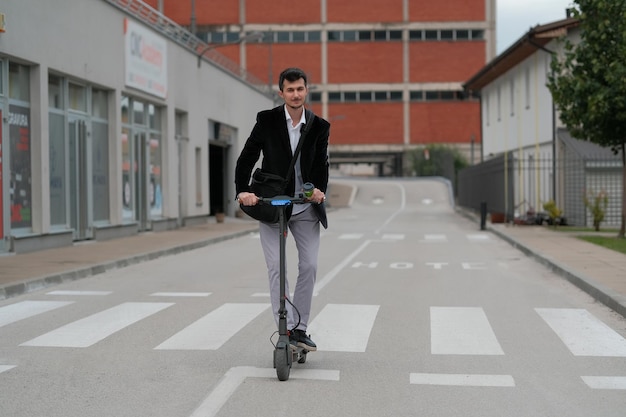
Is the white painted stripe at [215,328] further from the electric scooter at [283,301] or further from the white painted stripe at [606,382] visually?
the white painted stripe at [606,382]

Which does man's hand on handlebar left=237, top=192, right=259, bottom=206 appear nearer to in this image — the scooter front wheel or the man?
the man

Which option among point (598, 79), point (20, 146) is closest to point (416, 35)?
point (598, 79)

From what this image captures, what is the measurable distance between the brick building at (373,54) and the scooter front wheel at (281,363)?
2798 inches

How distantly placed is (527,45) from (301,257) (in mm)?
28603

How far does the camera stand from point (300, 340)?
678cm

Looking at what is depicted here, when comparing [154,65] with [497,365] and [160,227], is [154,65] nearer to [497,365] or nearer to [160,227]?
[160,227]

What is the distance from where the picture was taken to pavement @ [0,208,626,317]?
12.1 meters

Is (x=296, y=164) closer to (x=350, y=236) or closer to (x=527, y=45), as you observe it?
(x=350, y=236)

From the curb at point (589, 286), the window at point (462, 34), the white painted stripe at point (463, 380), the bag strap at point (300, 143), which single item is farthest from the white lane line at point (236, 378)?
the window at point (462, 34)

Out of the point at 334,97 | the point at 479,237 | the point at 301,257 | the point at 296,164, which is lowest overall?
the point at 479,237

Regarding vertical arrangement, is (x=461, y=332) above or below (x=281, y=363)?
below

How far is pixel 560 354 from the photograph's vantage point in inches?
295

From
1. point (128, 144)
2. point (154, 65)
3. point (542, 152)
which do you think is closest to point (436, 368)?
point (128, 144)

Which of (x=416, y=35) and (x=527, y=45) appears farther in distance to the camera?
(x=416, y=35)
